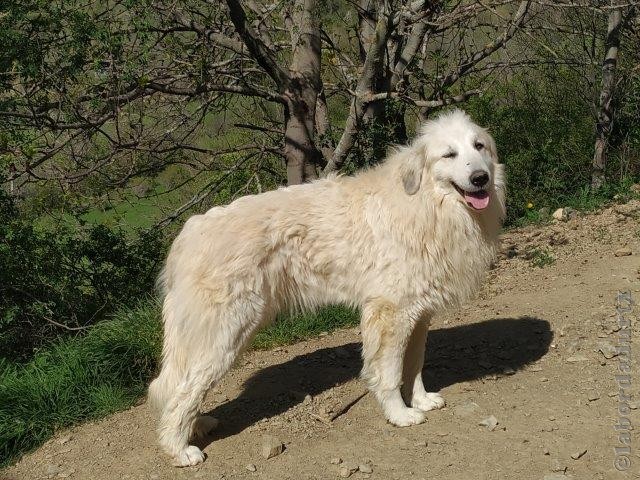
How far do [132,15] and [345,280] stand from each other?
338 cm

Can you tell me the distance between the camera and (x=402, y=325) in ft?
14.9

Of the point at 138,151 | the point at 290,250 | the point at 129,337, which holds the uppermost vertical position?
the point at 138,151

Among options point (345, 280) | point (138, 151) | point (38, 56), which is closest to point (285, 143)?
point (138, 151)

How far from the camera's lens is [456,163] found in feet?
14.5

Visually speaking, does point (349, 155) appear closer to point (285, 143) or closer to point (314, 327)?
point (285, 143)

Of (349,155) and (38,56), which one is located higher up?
(38,56)

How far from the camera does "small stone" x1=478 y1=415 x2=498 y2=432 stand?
4414 millimetres

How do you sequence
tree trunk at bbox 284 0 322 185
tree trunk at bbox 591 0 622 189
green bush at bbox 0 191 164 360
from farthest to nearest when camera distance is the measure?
tree trunk at bbox 591 0 622 189 → tree trunk at bbox 284 0 322 185 → green bush at bbox 0 191 164 360

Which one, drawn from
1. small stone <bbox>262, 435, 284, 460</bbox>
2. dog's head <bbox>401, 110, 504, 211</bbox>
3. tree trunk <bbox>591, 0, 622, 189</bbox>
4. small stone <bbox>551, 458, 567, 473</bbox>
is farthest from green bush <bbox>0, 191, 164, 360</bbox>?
tree trunk <bbox>591, 0, 622, 189</bbox>

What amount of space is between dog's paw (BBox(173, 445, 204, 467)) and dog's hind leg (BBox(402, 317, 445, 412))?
5.08 ft

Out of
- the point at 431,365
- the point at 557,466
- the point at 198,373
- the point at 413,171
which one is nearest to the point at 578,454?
the point at 557,466

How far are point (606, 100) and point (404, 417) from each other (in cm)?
654

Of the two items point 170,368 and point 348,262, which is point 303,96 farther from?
point 170,368

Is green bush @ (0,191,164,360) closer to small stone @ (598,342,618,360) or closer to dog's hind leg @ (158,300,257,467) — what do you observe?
dog's hind leg @ (158,300,257,467)
